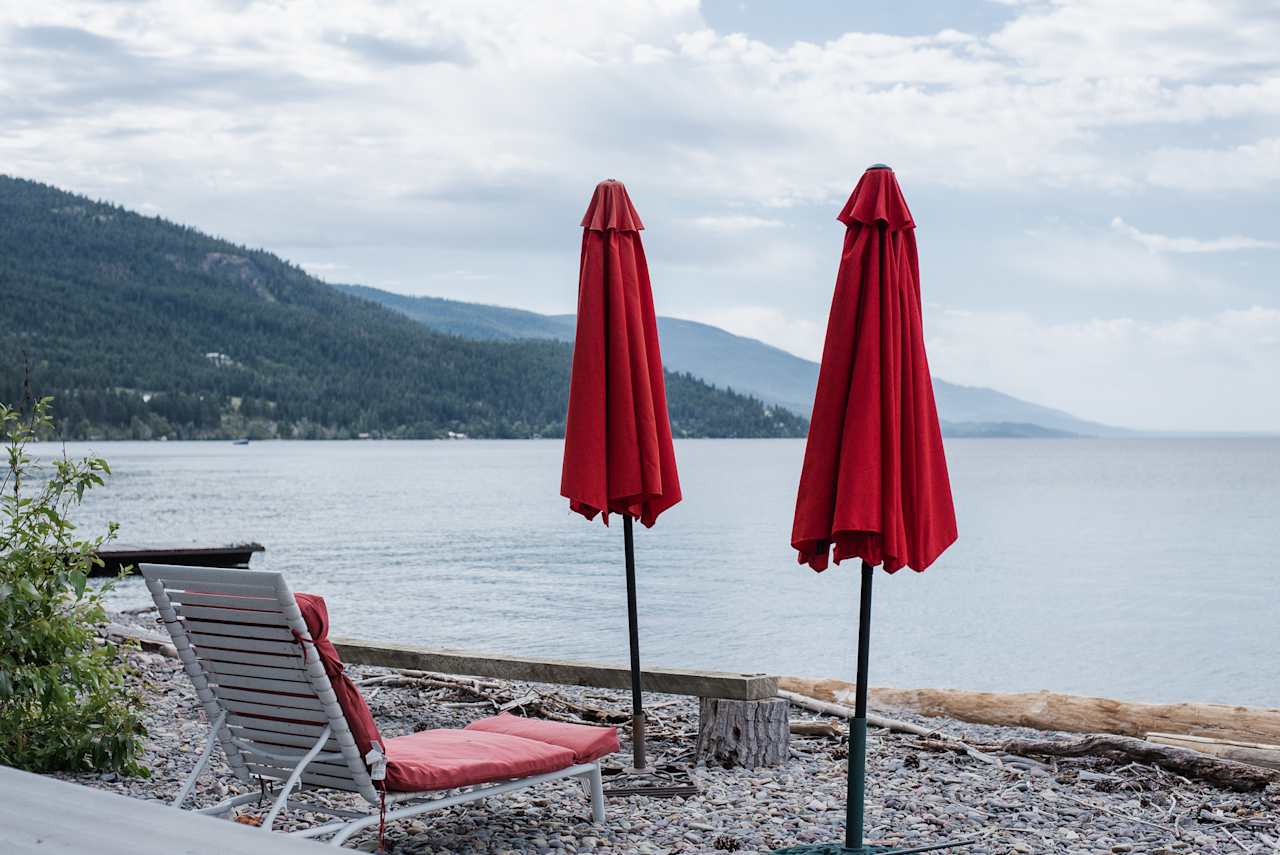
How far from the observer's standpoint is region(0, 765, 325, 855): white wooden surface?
1845mm

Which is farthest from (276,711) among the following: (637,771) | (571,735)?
(637,771)

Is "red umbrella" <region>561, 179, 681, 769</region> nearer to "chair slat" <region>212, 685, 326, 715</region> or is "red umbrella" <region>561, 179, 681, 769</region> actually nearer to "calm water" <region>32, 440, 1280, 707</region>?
"chair slat" <region>212, 685, 326, 715</region>

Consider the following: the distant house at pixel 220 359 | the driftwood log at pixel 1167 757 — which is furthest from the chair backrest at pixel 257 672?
the distant house at pixel 220 359

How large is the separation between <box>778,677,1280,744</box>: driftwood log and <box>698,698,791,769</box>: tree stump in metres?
2.08

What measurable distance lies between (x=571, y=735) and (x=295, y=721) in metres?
1.03

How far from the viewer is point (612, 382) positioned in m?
Answer: 5.11

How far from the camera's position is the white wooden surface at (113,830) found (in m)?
1.84

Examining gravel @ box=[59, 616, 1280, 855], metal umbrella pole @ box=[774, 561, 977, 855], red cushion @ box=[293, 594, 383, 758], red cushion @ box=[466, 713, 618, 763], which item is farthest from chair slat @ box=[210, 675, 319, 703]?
metal umbrella pole @ box=[774, 561, 977, 855]

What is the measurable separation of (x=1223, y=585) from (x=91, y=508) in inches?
1508

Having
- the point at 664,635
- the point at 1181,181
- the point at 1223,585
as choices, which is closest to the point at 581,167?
the point at 1181,181

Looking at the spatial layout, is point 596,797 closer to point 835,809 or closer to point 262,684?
point 835,809

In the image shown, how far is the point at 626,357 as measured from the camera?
5094 millimetres

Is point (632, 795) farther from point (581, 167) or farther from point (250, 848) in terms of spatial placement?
point (581, 167)

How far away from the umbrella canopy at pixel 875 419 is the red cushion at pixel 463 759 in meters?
1.24
